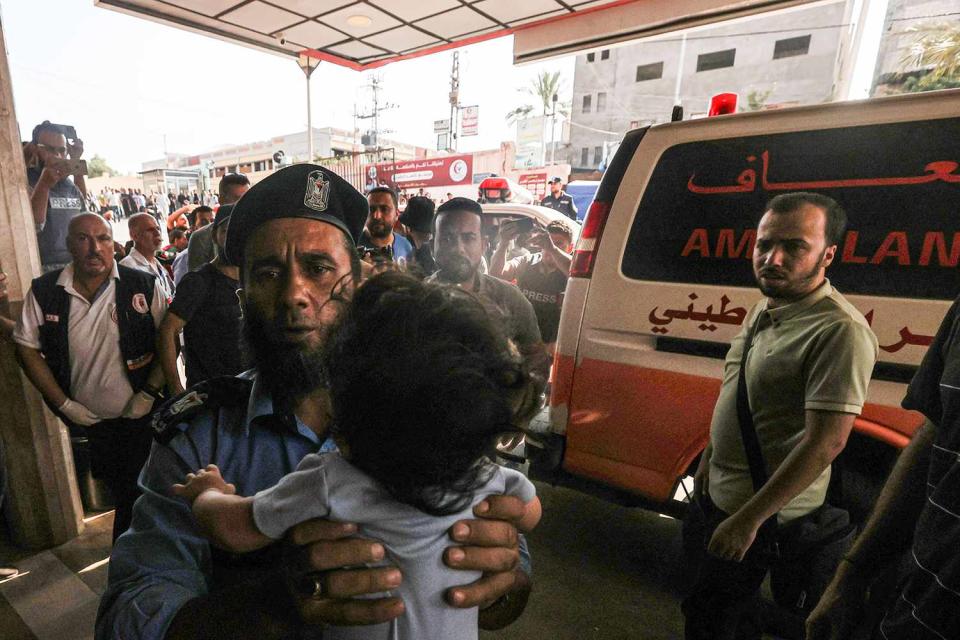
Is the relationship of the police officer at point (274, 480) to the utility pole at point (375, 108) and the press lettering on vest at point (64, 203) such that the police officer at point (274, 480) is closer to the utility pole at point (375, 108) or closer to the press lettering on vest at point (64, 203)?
the press lettering on vest at point (64, 203)

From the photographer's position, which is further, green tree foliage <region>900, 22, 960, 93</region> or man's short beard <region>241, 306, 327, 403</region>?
green tree foliage <region>900, 22, 960, 93</region>

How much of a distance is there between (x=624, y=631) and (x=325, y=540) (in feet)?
7.10

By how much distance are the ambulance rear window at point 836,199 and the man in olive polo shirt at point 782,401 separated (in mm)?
319

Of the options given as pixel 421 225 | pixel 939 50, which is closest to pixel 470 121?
pixel 939 50

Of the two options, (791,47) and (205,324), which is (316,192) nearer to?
(205,324)

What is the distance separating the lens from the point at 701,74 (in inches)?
1227

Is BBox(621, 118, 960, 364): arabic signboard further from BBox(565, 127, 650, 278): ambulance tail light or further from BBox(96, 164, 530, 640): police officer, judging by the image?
BBox(96, 164, 530, 640): police officer

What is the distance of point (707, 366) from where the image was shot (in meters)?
2.19

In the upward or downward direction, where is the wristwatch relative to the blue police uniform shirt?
downward

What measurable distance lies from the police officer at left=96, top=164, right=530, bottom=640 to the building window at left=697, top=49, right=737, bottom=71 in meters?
36.3

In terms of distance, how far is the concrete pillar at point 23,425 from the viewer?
2.46 meters

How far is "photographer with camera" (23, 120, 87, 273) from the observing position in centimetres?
321

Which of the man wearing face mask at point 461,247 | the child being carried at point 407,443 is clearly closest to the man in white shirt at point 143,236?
the man wearing face mask at point 461,247

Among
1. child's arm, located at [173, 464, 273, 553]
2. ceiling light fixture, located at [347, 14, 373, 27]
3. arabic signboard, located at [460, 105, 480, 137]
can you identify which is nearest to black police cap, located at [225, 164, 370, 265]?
child's arm, located at [173, 464, 273, 553]
